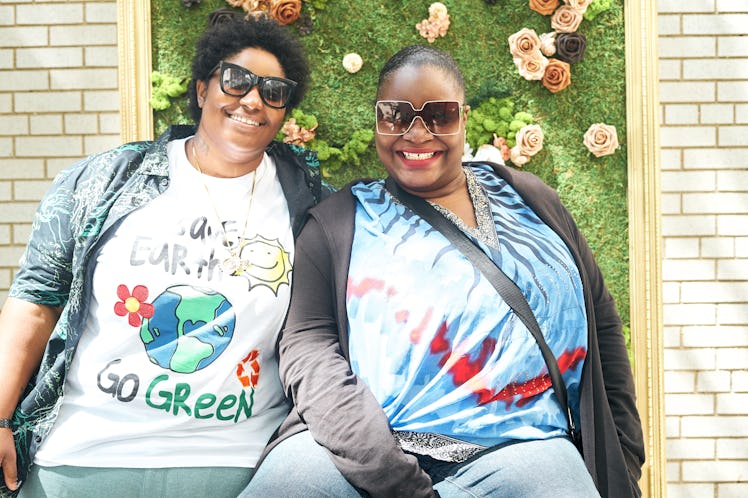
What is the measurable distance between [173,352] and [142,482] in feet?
1.39

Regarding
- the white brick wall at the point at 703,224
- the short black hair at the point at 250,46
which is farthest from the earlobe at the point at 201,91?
the white brick wall at the point at 703,224

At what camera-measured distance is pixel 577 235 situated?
266 centimetres

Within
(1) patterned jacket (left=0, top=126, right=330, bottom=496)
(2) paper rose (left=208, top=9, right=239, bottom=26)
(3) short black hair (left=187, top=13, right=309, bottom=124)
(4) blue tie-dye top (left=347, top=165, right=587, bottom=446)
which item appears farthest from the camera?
(2) paper rose (left=208, top=9, right=239, bottom=26)

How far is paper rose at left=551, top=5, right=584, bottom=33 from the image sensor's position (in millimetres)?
3271

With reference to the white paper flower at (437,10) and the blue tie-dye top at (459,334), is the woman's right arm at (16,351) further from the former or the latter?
the white paper flower at (437,10)

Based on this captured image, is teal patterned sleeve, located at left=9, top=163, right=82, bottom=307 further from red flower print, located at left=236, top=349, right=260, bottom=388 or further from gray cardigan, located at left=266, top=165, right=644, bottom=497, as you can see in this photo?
gray cardigan, located at left=266, top=165, right=644, bottom=497

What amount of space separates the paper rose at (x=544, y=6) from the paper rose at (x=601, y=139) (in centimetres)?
55

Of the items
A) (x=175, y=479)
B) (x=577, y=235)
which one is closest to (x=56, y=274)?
(x=175, y=479)

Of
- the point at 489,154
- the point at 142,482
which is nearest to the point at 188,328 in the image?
the point at 142,482

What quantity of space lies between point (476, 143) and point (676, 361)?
139 cm

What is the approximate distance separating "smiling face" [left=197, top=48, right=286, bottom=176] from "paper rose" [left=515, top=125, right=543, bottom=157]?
1128 mm

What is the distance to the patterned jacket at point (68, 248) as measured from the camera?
2469 millimetres

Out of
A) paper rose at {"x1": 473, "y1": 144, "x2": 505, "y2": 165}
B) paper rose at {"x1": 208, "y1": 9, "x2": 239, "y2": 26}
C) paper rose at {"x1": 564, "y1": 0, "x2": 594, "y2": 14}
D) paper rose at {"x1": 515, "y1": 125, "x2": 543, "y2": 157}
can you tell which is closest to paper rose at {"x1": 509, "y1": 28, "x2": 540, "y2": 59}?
paper rose at {"x1": 564, "y1": 0, "x2": 594, "y2": 14}

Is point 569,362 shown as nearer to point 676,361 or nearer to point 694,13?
point 676,361
